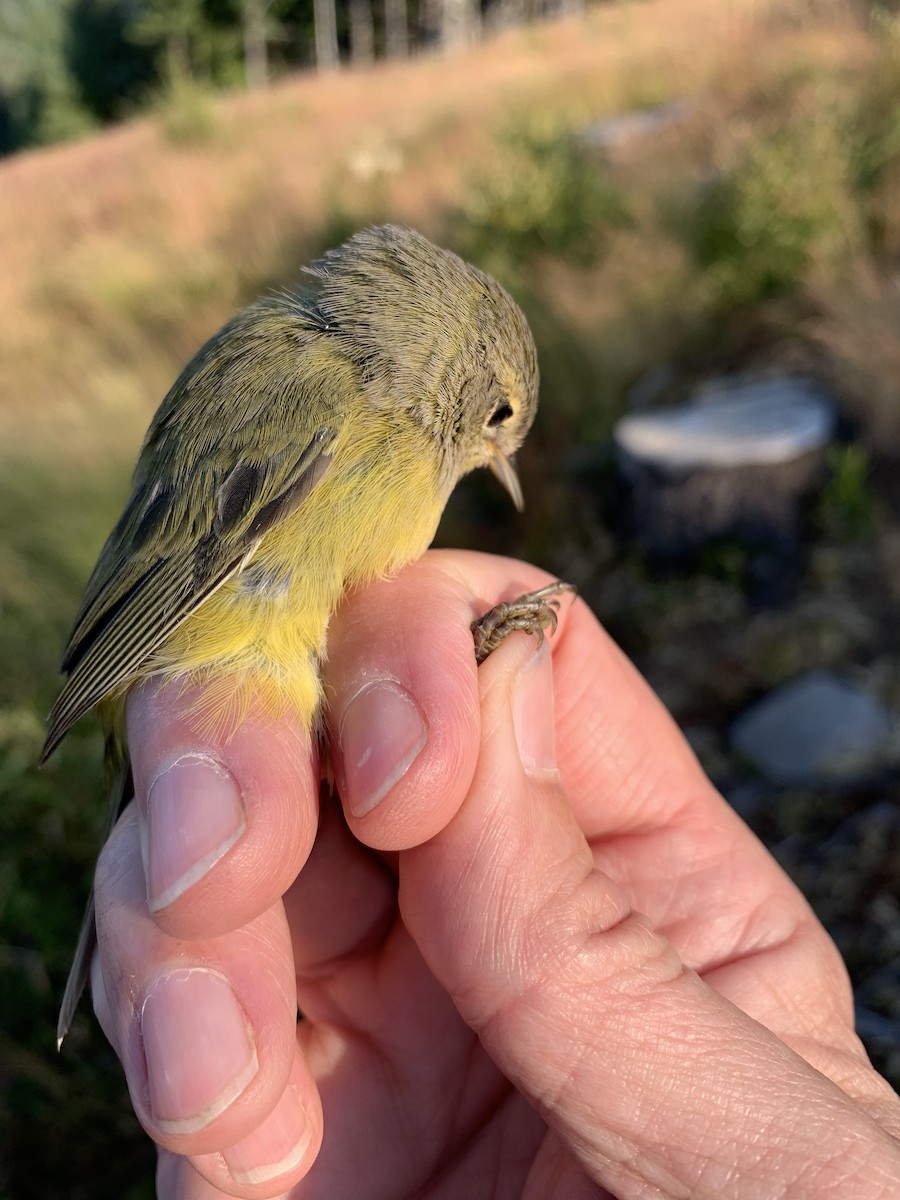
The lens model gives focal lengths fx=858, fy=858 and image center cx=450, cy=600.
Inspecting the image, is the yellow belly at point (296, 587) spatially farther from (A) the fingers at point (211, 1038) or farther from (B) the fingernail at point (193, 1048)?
(B) the fingernail at point (193, 1048)

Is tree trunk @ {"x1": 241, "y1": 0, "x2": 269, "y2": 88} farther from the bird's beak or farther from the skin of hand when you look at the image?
the skin of hand

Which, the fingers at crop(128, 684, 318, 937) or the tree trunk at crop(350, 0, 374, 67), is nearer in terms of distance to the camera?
the fingers at crop(128, 684, 318, 937)

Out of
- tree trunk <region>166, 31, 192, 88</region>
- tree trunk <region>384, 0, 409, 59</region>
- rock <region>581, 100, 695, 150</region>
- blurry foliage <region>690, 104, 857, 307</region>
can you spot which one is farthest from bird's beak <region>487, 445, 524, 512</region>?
tree trunk <region>384, 0, 409, 59</region>

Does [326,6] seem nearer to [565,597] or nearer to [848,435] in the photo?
[848,435]

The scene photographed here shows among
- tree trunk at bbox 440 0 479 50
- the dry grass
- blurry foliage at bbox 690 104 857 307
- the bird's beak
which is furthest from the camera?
tree trunk at bbox 440 0 479 50

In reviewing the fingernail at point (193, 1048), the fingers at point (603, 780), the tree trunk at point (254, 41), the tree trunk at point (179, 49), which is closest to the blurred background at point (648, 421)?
the fingers at point (603, 780)

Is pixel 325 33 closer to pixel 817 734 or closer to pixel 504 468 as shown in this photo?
pixel 817 734
